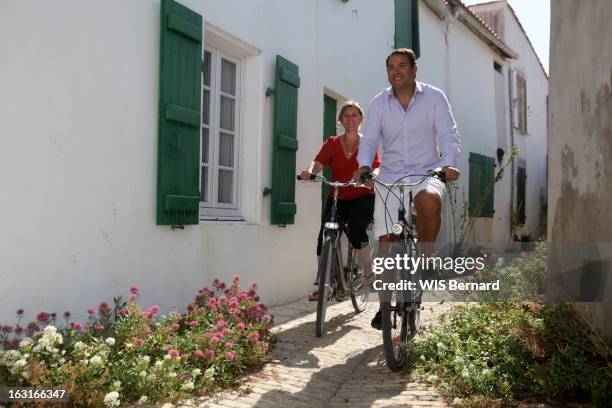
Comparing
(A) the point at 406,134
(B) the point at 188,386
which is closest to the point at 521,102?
(A) the point at 406,134

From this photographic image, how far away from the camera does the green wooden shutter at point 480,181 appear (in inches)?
507

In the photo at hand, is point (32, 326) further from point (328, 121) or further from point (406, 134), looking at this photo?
point (328, 121)

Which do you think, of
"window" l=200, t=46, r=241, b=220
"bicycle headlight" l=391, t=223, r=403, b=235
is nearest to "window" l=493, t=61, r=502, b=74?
"window" l=200, t=46, r=241, b=220

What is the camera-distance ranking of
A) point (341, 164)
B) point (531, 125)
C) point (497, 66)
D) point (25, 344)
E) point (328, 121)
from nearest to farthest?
point (25, 344) < point (341, 164) < point (328, 121) < point (497, 66) < point (531, 125)

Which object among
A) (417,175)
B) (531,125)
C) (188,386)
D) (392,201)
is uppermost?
(531,125)

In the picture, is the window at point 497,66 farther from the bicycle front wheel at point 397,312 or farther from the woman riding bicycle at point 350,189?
the bicycle front wheel at point 397,312

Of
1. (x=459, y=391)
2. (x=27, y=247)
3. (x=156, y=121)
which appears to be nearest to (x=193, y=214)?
(x=156, y=121)

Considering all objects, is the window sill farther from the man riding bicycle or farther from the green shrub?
the green shrub

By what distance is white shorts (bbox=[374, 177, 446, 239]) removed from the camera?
11.9 feet

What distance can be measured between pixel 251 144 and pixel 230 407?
122 inches

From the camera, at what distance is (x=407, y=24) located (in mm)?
9781

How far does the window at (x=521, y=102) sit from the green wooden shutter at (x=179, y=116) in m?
13.4

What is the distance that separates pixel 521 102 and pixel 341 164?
13.1 metres

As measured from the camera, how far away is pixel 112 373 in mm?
2973
